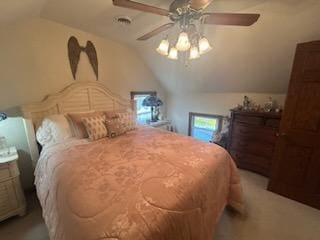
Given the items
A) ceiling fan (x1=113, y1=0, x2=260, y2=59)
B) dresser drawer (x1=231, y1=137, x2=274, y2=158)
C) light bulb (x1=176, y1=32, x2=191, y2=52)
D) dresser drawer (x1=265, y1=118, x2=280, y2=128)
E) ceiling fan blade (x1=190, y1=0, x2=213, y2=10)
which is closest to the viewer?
ceiling fan blade (x1=190, y1=0, x2=213, y2=10)

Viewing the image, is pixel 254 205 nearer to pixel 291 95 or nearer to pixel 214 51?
pixel 291 95

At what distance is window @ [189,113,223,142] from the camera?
3.78 metres

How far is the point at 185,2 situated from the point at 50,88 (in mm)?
2148

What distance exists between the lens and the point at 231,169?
6.21ft

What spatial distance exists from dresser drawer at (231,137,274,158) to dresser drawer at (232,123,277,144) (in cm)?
6

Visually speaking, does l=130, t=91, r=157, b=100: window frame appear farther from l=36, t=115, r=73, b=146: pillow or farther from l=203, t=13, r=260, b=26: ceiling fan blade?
l=203, t=13, r=260, b=26: ceiling fan blade

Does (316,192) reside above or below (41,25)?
below

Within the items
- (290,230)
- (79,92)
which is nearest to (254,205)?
(290,230)

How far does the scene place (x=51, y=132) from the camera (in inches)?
82.2

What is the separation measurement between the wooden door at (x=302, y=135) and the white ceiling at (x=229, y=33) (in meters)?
0.32

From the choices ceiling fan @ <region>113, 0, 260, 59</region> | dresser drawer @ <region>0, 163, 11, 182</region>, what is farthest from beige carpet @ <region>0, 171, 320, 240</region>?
ceiling fan @ <region>113, 0, 260, 59</region>

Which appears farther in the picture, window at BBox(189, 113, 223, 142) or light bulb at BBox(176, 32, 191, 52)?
window at BBox(189, 113, 223, 142)

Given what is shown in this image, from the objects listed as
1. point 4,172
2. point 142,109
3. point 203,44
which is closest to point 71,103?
point 4,172

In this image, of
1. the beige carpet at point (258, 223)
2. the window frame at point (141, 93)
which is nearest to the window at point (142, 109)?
the window frame at point (141, 93)
